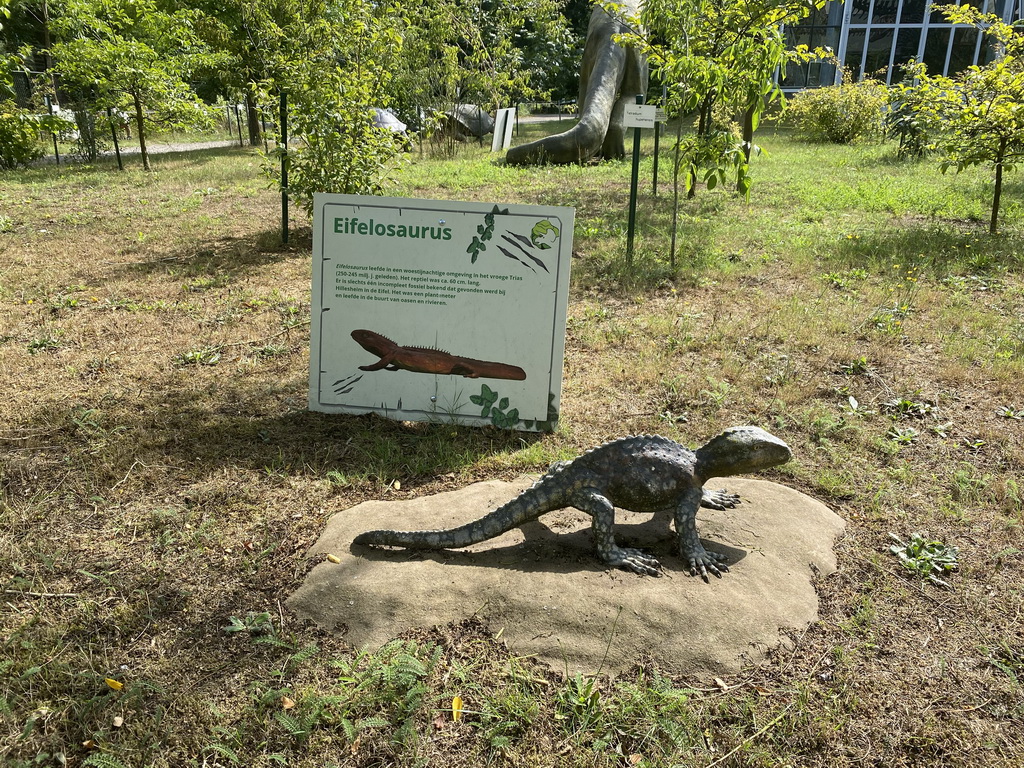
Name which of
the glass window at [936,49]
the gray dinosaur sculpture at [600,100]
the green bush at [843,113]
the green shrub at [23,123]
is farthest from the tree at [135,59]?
the glass window at [936,49]

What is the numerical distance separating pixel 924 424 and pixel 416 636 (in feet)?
11.9

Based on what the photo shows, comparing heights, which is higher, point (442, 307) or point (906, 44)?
point (906, 44)

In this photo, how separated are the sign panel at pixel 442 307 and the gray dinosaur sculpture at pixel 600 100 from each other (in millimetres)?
10752

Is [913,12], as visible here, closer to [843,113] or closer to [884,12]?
[884,12]

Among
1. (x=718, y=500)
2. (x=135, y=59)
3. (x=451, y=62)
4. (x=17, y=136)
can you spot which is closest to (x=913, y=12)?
(x=451, y=62)

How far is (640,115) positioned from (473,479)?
4.85 meters

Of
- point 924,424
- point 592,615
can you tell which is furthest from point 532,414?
point 924,424

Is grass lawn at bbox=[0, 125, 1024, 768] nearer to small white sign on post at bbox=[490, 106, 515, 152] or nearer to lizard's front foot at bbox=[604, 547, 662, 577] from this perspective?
lizard's front foot at bbox=[604, 547, 662, 577]

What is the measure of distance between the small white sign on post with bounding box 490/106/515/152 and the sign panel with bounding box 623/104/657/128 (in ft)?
37.8

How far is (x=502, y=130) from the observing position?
63.0 feet

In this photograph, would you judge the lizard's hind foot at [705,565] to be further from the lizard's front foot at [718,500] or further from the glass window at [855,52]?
the glass window at [855,52]

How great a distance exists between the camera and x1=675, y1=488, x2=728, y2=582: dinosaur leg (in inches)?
122

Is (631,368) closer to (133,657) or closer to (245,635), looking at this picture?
(245,635)

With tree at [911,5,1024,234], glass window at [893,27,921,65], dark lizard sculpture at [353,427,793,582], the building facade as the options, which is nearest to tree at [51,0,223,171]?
tree at [911,5,1024,234]
